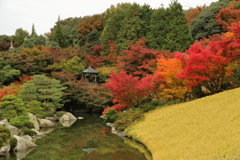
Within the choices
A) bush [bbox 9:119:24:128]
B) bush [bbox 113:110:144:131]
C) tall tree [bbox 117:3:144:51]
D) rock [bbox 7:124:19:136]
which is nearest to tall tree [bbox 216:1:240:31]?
tall tree [bbox 117:3:144:51]

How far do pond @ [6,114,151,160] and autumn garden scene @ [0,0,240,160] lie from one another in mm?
44

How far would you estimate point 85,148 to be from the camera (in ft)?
37.5

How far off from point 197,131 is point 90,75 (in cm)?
2191

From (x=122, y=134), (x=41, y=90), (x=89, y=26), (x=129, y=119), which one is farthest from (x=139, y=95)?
(x=89, y=26)

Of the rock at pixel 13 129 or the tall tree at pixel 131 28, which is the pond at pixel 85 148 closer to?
the rock at pixel 13 129

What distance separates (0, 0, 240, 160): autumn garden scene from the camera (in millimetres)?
9868

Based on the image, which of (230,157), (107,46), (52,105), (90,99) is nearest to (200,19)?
(107,46)

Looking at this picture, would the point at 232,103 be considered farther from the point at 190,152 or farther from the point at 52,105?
the point at 52,105

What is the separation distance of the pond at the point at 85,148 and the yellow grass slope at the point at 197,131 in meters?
0.80

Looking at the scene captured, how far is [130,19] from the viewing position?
104 feet

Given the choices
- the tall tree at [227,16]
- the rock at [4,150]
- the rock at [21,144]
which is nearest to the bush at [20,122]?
the rock at [21,144]

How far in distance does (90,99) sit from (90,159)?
17.2m

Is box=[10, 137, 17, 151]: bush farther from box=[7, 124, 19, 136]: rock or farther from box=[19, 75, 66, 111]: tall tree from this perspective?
box=[19, 75, 66, 111]: tall tree

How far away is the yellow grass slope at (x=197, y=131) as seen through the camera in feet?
24.2
